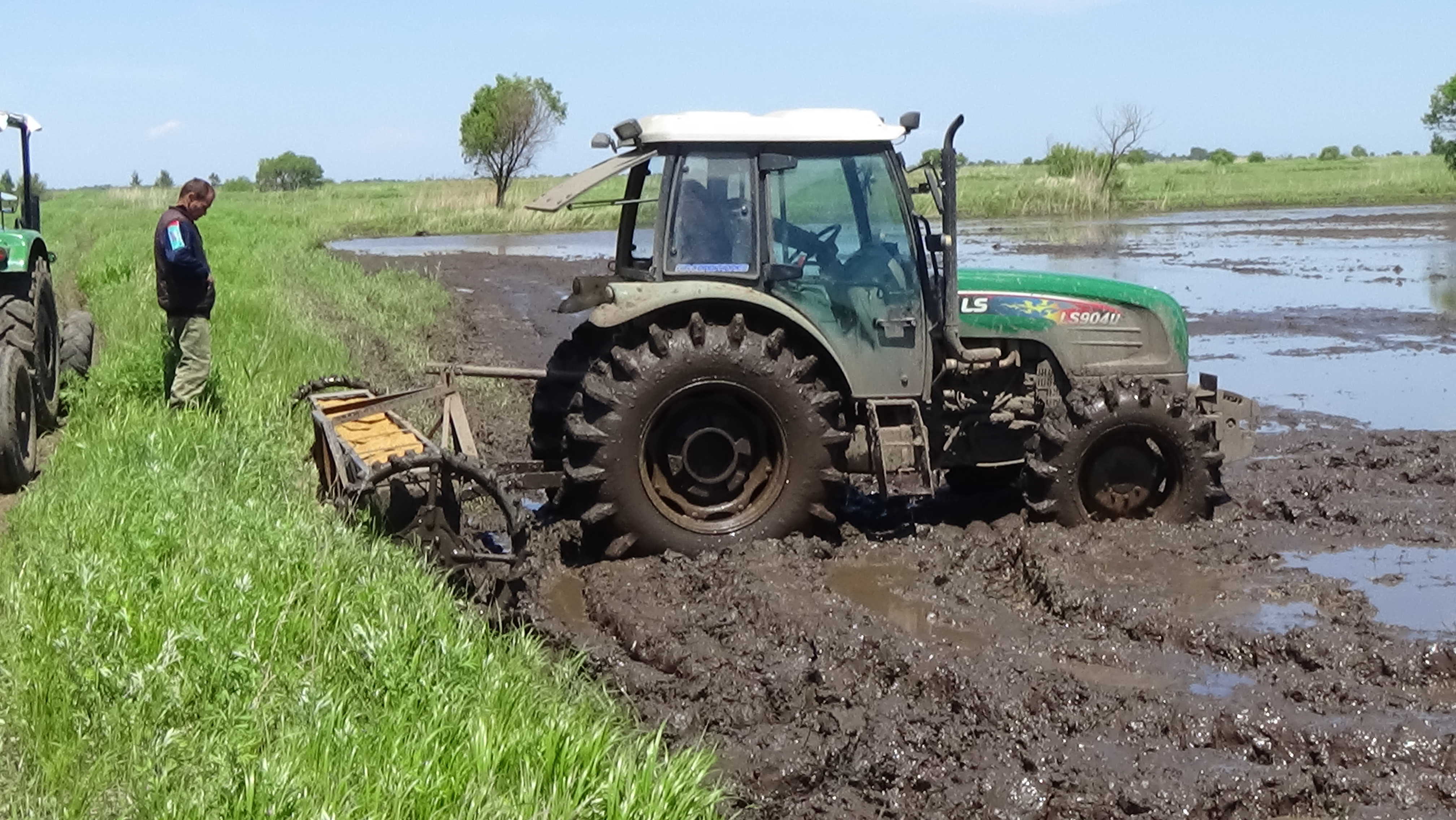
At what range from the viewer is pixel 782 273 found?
22.7ft

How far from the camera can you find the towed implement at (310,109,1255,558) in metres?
6.75

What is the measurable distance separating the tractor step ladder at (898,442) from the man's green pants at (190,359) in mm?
4102

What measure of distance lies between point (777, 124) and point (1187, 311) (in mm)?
11585

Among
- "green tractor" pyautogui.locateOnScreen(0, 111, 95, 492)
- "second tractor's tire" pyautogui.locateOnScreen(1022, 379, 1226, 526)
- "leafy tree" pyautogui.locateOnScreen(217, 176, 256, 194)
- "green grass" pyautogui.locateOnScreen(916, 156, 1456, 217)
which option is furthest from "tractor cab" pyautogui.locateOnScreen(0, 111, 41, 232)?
"leafy tree" pyautogui.locateOnScreen(217, 176, 256, 194)

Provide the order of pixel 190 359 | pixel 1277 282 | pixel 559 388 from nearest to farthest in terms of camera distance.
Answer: pixel 559 388, pixel 190 359, pixel 1277 282

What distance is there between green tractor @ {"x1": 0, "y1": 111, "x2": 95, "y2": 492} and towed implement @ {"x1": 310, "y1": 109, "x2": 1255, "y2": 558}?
5.98 ft

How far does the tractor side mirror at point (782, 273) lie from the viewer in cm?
691

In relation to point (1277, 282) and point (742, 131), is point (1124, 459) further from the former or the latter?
point (1277, 282)

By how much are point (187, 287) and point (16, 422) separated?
4.18ft

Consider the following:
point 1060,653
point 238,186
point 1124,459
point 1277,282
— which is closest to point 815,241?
point 1124,459

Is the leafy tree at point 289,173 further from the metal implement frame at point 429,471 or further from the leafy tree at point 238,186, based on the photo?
the metal implement frame at point 429,471

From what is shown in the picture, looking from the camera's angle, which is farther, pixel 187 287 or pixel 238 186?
pixel 238 186

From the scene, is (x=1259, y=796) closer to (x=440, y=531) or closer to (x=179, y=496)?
(x=440, y=531)

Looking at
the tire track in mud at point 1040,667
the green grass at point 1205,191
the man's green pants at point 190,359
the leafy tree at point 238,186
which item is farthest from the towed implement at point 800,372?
the leafy tree at point 238,186
